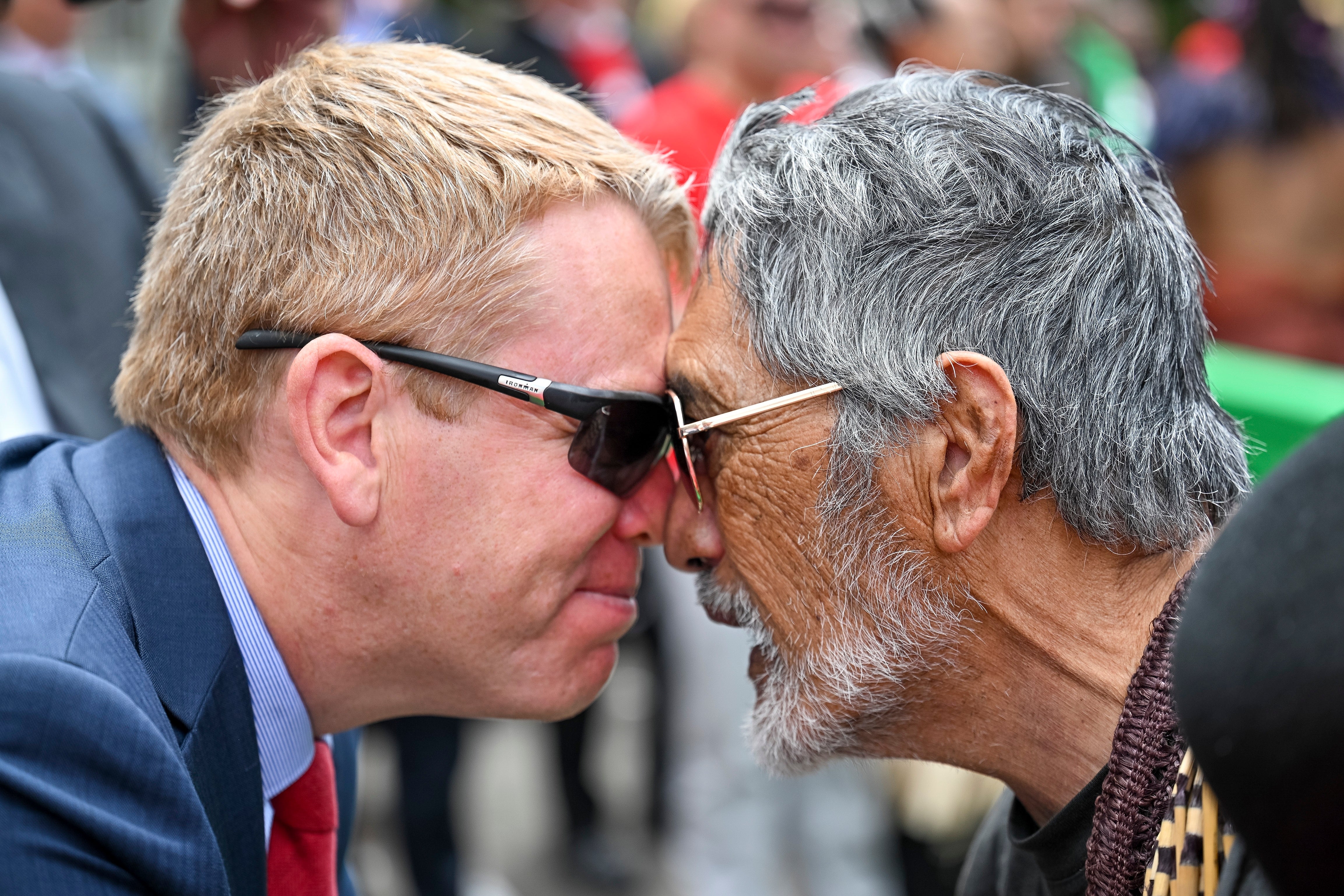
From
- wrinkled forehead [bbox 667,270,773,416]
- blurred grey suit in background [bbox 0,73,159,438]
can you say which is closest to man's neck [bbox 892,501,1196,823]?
wrinkled forehead [bbox 667,270,773,416]

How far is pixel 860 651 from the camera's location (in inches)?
80.4

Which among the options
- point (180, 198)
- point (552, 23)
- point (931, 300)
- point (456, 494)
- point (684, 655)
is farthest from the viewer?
point (552, 23)

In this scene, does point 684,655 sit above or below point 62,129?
below

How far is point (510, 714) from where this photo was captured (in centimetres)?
227

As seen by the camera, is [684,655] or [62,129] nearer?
[62,129]

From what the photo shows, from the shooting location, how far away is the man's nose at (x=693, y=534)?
7.51 ft

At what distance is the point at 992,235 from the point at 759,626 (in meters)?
0.82

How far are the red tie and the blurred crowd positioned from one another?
1571mm

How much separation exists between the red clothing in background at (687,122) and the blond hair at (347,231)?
2.16m

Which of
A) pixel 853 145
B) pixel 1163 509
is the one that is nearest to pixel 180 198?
pixel 853 145

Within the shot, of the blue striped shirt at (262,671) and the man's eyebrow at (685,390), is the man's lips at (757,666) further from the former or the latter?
the blue striped shirt at (262,671)

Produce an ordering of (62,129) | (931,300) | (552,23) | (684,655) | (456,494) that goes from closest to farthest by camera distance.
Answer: (931,300), (456,494), (62,129), (684,655), (552,23)

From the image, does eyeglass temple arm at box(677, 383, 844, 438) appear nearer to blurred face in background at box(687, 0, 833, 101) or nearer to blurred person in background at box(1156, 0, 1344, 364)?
blurred face in background at box(687, 0, 833, 101)

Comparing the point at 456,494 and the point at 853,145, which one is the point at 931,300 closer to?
the point at 853,145
